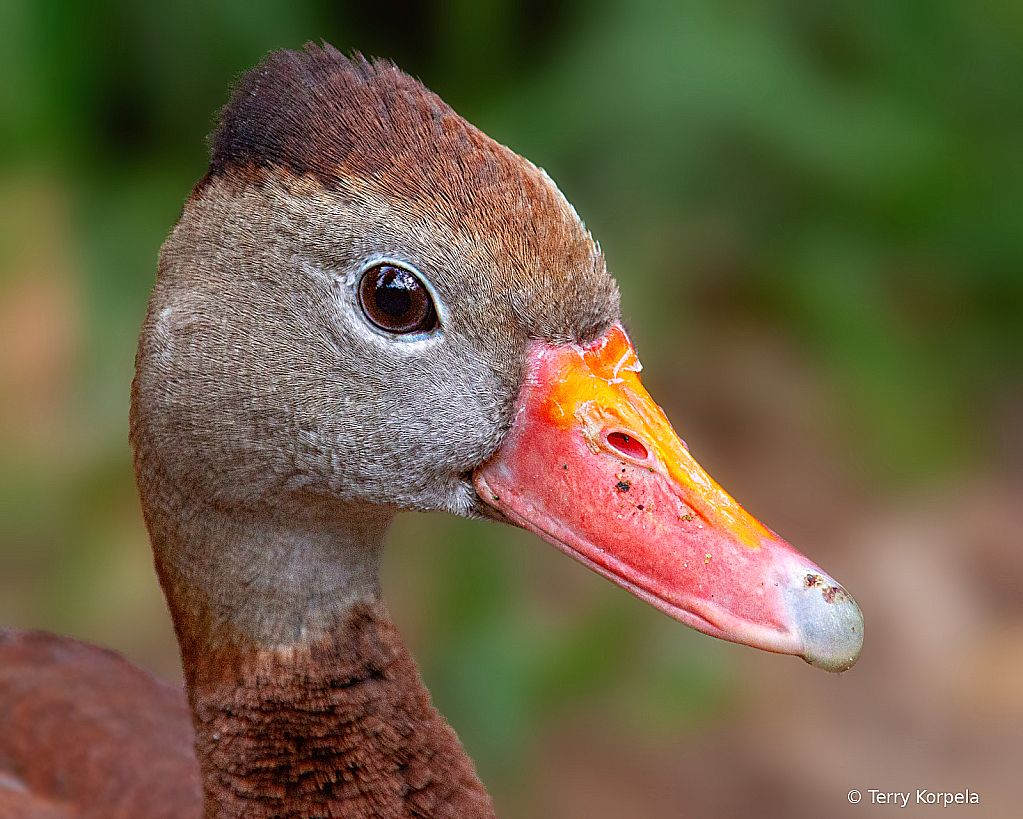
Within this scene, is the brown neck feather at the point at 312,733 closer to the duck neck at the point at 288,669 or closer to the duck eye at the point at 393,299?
the duck neck at the point at 288,669

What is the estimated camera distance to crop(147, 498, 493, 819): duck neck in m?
1.02

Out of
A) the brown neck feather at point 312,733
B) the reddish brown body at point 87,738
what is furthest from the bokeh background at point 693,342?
the brown neck feather at point 312,733

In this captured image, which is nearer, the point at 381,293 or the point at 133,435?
the point at 381,293

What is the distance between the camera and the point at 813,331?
2.41 meters

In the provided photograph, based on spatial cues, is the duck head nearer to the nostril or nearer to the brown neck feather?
the nostril

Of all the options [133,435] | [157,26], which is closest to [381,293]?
[133,435]

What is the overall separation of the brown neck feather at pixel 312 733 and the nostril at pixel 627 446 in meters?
0.31

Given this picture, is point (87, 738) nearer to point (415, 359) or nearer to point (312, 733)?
point (312, 733)

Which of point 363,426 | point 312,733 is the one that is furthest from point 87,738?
point 363,426

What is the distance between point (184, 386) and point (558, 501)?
0.35 m

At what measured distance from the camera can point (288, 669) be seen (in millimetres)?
1030

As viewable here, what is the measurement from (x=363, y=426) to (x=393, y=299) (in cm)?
12

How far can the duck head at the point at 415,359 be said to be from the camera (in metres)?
0.91

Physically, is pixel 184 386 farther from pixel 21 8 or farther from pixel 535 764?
pixel 21 8
